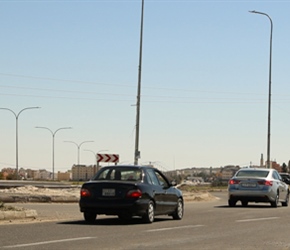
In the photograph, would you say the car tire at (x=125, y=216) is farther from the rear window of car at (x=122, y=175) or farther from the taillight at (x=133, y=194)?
the rear window of car at (x=122, y=175)

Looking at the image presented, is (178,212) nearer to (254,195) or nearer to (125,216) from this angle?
(125,216)

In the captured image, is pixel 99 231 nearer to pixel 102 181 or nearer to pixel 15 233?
pixel 15 233

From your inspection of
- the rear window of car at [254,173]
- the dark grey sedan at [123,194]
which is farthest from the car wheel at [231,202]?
the dark grey sedan at [123,194]

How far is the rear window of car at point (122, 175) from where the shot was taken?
22.0 meters

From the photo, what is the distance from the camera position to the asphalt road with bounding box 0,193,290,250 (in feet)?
50.0

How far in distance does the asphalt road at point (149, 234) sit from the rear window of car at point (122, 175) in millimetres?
1077

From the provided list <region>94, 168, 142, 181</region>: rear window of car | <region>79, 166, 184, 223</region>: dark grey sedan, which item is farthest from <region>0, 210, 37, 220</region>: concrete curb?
<region>94, 168, 142, 181</region>: rear window of car

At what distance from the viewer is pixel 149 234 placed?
17.7 meters

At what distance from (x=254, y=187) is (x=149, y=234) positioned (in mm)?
15548

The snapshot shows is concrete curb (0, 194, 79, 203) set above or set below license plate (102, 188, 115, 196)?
below

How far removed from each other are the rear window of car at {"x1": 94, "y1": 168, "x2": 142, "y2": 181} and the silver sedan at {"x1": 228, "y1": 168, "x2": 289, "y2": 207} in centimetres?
1131

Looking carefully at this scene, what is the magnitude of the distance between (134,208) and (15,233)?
4.51 metres

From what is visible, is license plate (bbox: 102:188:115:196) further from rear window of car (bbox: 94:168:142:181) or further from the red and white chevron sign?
the red and white chevron sign

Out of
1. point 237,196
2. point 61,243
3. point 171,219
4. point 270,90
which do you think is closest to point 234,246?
point 61,243
